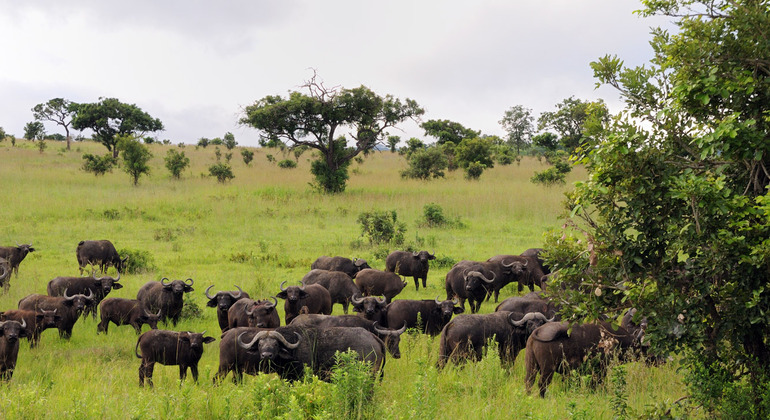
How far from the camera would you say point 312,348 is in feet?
23.8

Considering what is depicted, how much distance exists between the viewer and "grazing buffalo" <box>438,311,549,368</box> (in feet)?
27.3

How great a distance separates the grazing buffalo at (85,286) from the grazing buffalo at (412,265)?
6.31m

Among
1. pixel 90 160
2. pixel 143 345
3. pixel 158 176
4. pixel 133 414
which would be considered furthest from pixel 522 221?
pixel 90 160

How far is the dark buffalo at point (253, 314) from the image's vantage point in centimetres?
909

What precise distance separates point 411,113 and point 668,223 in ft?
99.3

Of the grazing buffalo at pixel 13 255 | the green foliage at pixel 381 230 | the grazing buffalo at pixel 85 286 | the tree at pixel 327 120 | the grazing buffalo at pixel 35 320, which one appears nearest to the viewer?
the grazing buffalo at pixel 35 320

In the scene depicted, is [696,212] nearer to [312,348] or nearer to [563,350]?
[563,350]

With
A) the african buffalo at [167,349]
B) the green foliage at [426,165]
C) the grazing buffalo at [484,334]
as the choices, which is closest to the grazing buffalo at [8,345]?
the african buffalo at [167,349]

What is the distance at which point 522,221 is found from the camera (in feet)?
76.9

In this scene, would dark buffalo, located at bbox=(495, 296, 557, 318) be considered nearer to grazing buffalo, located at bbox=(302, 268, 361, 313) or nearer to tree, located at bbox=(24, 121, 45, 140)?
grazing buffalo, located at bbox=(302, 268, 361, 313)

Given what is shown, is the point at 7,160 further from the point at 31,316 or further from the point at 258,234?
the point at 31,316

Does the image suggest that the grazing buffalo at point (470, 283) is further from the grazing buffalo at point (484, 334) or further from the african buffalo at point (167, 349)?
the african buffalo at point (167, 349)

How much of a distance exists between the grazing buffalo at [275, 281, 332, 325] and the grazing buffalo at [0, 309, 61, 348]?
3539 millimetres

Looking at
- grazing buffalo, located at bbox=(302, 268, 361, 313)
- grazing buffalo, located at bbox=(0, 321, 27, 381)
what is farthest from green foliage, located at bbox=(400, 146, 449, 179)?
grazing buffalo, located at bbox=(0, 321, 27, 381)
